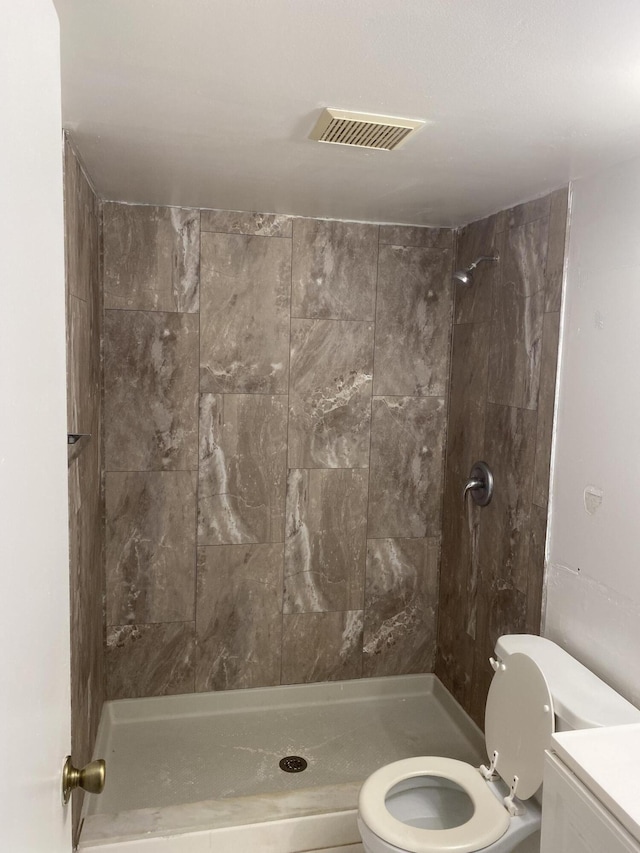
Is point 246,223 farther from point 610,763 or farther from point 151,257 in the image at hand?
point 610,763

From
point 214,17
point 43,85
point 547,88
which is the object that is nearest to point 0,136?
point 43,85

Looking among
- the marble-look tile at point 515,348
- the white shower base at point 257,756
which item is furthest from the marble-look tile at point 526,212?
the white shower base at point 257,756

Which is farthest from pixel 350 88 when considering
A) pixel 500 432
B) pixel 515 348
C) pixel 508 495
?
pixel 508 495

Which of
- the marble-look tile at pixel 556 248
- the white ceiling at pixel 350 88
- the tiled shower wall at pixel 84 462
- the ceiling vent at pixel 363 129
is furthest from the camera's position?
the marble-look tile at pixel 556 248

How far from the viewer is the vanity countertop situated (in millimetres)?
1343

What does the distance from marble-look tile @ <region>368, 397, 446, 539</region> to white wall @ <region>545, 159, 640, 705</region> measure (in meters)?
0.93

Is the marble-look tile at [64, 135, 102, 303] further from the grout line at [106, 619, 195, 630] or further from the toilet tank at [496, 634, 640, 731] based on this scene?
the toilet tank at [496, 634, 640, 731]

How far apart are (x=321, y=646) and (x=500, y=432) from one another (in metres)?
1.34

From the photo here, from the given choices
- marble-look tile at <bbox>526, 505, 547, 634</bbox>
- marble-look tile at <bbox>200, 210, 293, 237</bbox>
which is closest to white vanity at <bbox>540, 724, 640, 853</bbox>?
marble-look tile at <bbox>526, 505, 547, 634</bbox>

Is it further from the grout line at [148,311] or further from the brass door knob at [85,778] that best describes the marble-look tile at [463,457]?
the brass door knob at [85,778]

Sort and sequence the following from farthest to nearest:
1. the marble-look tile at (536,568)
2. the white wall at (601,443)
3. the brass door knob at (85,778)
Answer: the marble-look tile at (536,568)
the white wall at (601,443)
the brass door knob at (85,778)

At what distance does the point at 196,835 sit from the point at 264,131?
218cm

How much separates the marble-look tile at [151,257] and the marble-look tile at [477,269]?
1171 mm

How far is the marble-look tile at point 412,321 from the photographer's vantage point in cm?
304
